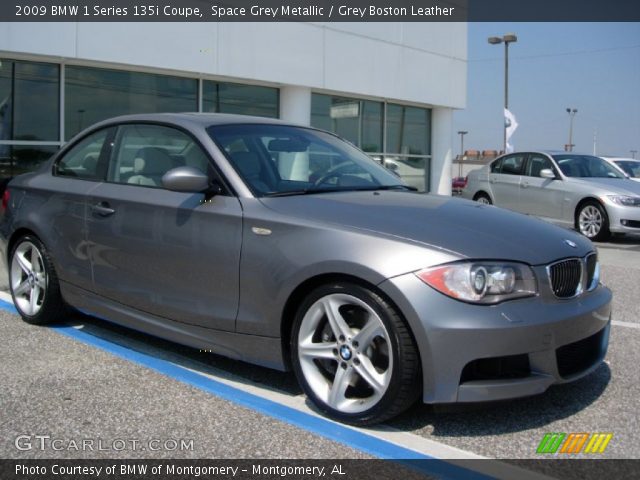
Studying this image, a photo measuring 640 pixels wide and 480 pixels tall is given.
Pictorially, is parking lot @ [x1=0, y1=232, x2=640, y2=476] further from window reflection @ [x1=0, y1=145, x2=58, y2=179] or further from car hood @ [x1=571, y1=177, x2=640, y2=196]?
car hood @ [x1=571, y1=177, x2=640, y2=196]

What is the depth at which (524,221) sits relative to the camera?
3.79m

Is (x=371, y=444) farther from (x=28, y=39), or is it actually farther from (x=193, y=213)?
(x=28, y=39)

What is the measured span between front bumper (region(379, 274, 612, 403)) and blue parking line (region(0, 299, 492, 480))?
272 millimetres

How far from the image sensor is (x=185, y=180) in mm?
3809

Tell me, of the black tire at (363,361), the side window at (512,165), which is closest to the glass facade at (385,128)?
the side window at (512,165)

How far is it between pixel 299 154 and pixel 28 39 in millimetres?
7710

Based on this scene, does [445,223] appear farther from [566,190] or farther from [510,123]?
[510,123]

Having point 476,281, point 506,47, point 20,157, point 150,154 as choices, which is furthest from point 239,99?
point 506,47

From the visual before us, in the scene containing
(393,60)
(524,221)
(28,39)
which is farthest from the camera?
(393,60)

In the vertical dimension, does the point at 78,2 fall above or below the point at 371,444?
above

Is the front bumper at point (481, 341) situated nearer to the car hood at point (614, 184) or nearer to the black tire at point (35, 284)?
the black tire at point (35, 284)

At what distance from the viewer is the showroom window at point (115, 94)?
1152 centimetres

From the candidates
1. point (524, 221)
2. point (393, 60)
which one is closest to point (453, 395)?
point (524, 221)

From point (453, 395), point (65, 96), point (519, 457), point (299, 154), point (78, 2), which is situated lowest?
point (519, 457)
